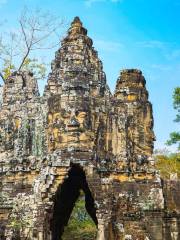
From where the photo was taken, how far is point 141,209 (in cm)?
1076

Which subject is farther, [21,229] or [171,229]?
[171,229]

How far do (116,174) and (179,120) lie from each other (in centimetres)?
1156

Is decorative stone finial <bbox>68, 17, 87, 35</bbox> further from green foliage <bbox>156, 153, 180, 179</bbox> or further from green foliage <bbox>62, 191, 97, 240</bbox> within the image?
green foliage <bbox>156, 153, 180, 179</bbox>

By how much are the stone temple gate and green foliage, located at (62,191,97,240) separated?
211 inches

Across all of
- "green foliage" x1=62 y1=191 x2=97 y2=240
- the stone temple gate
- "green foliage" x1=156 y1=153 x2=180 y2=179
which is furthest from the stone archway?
"green foliage" x1=156 y1=153 x2=180 y2=179

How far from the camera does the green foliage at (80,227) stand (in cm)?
1769

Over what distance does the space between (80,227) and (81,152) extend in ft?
28.8

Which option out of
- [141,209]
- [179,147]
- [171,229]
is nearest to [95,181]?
[141,209]

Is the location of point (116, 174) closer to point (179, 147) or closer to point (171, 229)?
point (171, 229)

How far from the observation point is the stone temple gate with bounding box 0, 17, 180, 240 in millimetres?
10281

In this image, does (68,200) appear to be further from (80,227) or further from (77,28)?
(80,227)

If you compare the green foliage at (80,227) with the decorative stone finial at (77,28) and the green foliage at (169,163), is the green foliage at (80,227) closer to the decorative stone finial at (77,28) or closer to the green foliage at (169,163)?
the green foliage at (169,163)

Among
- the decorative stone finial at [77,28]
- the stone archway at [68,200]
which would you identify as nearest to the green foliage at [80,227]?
the stone archway at [68,200]

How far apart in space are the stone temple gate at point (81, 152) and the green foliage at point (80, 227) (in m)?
5.35
